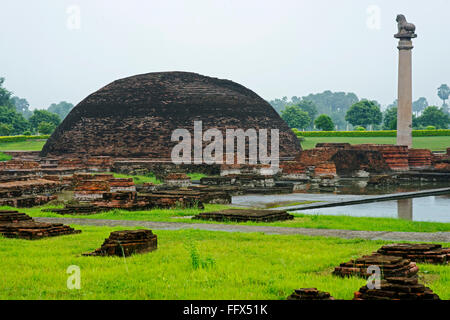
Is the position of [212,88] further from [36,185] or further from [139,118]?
[36,185]

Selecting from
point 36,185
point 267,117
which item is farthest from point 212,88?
point 36,185

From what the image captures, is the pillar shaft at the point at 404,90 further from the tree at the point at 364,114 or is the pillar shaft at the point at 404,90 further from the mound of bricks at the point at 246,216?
the tree at the point at 364,114

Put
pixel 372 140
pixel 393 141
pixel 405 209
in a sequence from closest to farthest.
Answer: pixel 405 209 → pixel 393 141 → pixel 372 140

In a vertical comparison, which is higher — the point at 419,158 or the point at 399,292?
the point at 419,158

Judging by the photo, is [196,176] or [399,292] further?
[196,176]

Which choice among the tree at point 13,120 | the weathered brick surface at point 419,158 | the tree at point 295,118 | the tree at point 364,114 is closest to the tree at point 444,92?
the tree at point 364,114

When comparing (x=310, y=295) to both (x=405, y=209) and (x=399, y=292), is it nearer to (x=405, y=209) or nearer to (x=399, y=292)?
(x=399, y=292)

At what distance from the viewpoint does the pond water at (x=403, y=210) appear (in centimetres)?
1104

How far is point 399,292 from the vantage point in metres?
3.80

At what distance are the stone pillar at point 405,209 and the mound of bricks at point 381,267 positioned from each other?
574 cm

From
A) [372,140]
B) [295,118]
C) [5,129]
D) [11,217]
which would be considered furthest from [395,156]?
[295,118]

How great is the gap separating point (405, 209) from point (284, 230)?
5.20m

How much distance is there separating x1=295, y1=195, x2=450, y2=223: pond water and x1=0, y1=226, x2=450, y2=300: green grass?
4.32m
